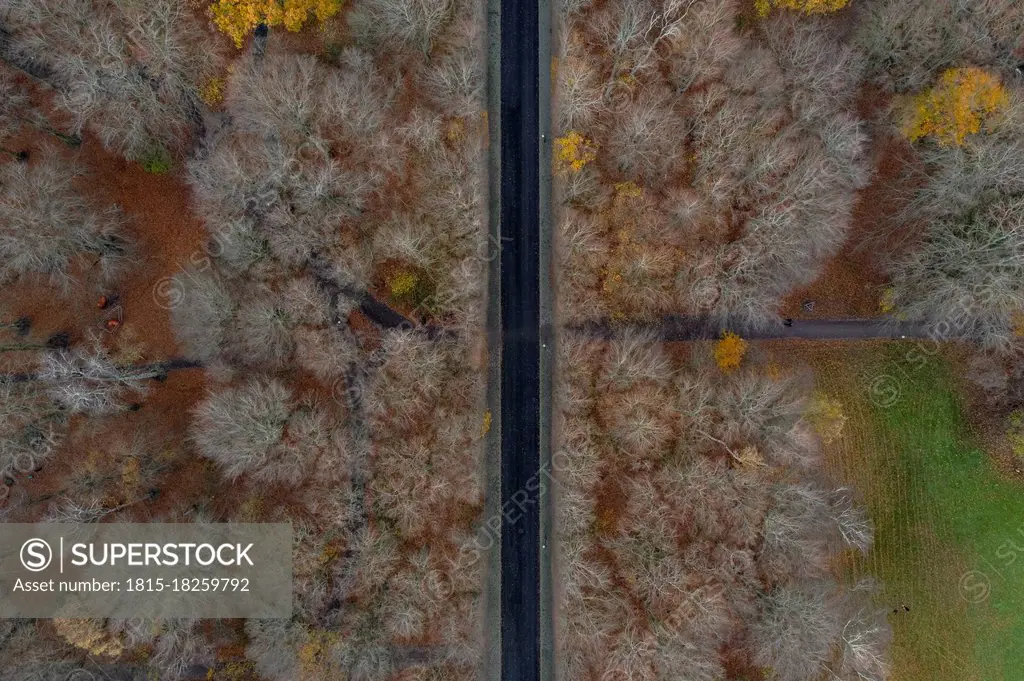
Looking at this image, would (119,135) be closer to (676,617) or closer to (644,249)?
(644,249)

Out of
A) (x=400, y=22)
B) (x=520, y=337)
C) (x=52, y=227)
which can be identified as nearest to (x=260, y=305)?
(x=52, y=227)

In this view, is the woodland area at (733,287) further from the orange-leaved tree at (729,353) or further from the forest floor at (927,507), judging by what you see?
the forest floor at (927,507)

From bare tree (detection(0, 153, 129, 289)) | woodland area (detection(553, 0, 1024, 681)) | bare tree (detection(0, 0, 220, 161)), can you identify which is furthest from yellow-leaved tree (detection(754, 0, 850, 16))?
bare tree (detection(0, 153, 129, 289))

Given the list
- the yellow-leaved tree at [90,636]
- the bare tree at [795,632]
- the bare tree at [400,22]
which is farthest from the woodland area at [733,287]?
the yellow-leaved tree at [90,636]

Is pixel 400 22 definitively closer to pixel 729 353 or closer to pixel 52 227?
pixel 52 227

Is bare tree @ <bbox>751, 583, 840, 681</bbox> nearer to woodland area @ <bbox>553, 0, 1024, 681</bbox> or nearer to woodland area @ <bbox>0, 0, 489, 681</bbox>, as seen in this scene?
woodland area @ <bbox>553, 0, 1024, 681</bbox>

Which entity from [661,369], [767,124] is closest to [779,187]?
[767,124]

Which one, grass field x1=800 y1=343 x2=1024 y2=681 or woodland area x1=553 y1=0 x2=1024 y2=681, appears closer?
woodland area x1=553 y1=0 x2=1024 y2=681
